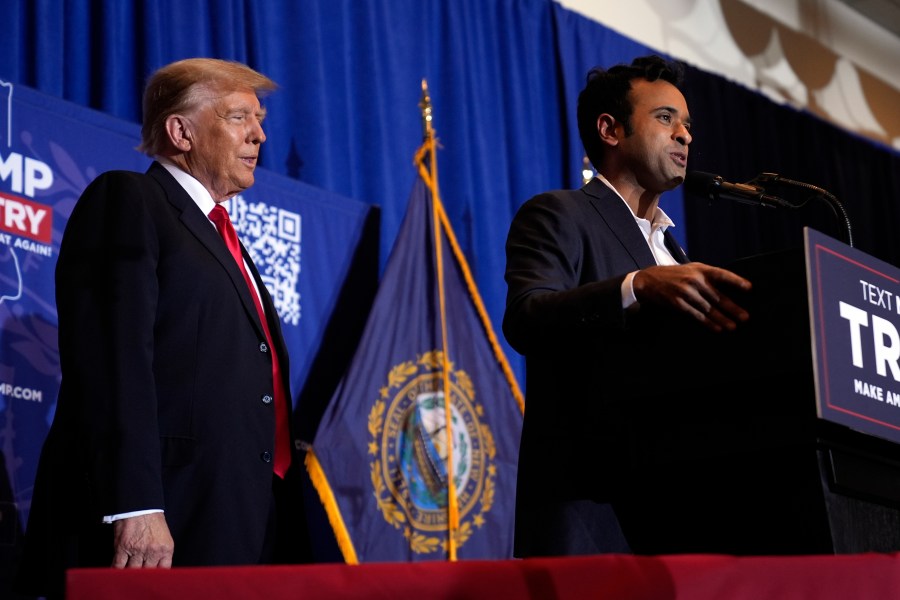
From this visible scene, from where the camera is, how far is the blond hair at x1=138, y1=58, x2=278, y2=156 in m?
2.33

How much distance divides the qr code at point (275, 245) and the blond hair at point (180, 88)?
119cm

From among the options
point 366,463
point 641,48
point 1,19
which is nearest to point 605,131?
point 366,463

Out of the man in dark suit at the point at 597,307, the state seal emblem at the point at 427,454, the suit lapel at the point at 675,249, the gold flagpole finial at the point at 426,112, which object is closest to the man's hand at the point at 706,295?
the man in dark suit at the point at 597,307

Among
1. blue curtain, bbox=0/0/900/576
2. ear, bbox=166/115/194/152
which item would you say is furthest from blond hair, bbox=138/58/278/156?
blue curtain, bbox=0/0/900/576

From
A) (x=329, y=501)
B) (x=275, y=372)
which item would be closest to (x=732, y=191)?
(x=275, y=372)

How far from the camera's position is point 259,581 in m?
0.98

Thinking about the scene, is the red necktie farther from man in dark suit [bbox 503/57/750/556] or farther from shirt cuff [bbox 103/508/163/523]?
man in dark suit [bbox 503/57/750/556]

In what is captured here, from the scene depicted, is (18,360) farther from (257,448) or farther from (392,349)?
(392,349)

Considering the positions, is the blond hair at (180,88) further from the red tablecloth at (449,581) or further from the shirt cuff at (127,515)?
the red tablecloth at (449,581)

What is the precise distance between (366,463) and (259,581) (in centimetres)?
278

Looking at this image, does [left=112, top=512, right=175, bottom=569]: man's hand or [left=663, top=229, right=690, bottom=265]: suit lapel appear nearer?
[left=112, top=512, right=175, bottom=569]: man's hand

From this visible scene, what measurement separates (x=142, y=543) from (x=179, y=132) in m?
0.88

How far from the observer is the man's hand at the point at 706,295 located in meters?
1.41

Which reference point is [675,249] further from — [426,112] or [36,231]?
[426,112]
